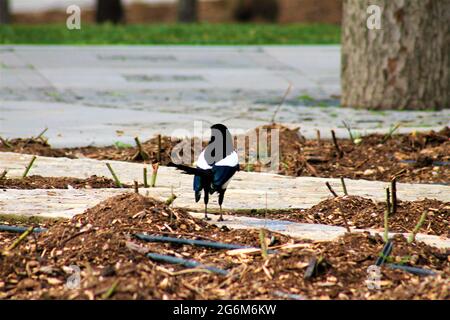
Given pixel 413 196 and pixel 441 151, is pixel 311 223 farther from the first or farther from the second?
pixel 441 151

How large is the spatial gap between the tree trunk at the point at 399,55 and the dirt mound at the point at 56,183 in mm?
4686

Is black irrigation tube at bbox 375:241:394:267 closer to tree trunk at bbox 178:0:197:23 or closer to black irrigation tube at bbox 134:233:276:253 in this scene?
black irrigation tube at bbox 134:233:276:253

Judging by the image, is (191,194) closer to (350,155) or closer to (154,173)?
(154,173)

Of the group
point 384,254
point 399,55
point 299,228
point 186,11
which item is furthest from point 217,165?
point 186,11

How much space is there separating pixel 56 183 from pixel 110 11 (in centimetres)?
2005

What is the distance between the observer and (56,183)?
22.4ft

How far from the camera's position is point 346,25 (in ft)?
36.6

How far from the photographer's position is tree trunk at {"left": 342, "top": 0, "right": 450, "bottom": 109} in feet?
35.4

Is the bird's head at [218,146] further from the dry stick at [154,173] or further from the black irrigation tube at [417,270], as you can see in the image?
the black irrigation tube at [417,270]

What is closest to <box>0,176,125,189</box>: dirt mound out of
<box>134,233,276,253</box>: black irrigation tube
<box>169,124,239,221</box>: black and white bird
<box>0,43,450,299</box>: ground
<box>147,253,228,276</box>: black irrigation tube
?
<box>0,43,450,299</box>: ground

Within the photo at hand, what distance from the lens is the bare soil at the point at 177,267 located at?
14.5 feet

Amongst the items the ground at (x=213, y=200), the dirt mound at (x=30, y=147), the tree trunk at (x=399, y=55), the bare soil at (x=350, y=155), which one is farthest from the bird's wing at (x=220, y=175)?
the tree trunk at (x=399, y=55)
